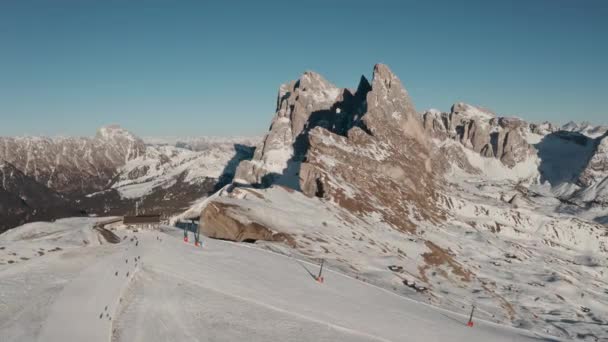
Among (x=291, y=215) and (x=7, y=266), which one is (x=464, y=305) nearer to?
(x=291, y=215)

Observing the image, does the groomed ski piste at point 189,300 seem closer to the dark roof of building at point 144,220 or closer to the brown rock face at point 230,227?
the dark roof of building at point 144,220

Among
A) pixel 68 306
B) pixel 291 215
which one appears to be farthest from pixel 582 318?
pixel 68 306

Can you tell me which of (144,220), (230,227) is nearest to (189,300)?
(144,220)

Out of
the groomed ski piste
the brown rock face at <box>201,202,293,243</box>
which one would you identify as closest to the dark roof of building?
the brown rock face at <box>201,202,293,243</box>

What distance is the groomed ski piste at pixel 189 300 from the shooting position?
118 ft

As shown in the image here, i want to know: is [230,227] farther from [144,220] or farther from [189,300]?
[189,300]

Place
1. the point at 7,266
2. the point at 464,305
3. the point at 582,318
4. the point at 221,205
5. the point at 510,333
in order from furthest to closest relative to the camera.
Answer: the point at 582,318 → the point at 221,205 → the point at 464,305 → the point at 510,333 → the point at 7,266

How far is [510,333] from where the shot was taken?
54688 mm

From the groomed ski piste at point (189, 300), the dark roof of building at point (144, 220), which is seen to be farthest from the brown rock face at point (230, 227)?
the groomed ski piste at point (189, 300)

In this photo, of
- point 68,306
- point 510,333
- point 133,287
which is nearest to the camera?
point 68,306

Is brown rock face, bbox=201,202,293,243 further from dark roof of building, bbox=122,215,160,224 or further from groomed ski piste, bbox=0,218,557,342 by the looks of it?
groomed ski piste, bbox=0,218,557,342

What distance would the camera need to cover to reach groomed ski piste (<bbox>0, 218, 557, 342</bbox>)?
3584cm

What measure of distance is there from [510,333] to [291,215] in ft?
195

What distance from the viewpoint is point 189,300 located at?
41094mm
